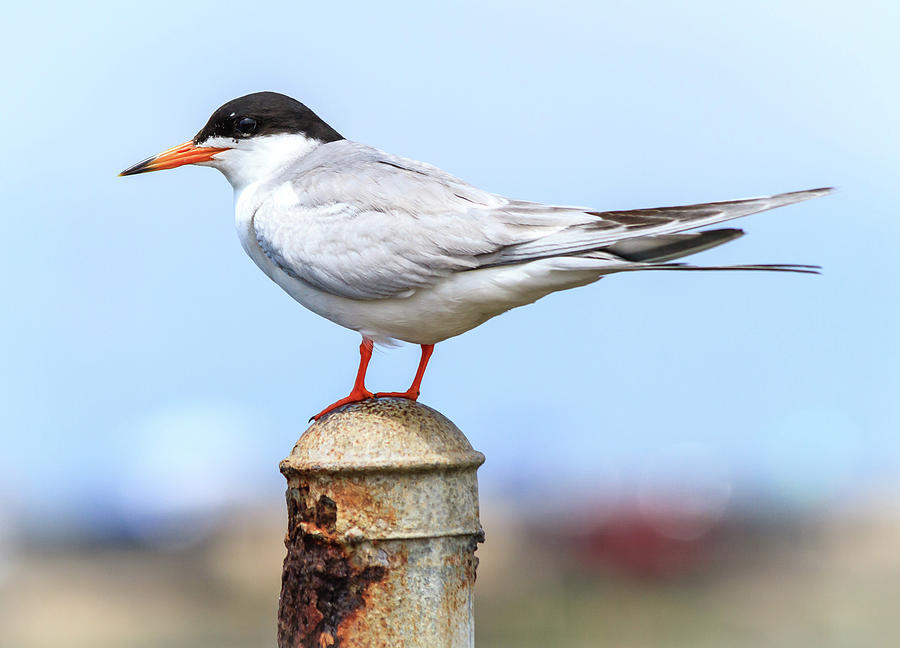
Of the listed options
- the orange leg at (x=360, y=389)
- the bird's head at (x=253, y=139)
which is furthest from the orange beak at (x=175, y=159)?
the orange leg at (x=360, y=389)

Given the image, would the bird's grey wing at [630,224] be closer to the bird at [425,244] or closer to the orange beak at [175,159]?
the bird at [425,244]

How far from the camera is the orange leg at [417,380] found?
497 centimetres

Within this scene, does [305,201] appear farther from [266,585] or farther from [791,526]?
[791,526]

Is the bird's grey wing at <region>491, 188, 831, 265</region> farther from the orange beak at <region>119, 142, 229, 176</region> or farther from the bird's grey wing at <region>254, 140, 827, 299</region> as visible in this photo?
the orange beak at <region>119, 142, 229, 176</region>

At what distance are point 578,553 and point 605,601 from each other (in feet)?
7.97

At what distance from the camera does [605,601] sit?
2119 cm

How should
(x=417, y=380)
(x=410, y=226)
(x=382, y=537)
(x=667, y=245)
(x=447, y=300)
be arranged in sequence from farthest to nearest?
(x=417, y=380), (x=410, y=226), (x=447, y=300), (x=667, y=245), (x=382, y=537)

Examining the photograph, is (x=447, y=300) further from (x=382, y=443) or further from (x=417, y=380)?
(x=382, y=443)

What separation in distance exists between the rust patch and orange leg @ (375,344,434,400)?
0.69 metres

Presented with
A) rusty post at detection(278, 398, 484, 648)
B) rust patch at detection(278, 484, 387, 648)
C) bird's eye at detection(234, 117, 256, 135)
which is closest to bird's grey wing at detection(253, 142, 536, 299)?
bird's eye at detection(234, 117, 256, 135)

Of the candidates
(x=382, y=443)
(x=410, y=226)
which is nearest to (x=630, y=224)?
(x=410, y=226)

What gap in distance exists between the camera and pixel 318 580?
431 cm

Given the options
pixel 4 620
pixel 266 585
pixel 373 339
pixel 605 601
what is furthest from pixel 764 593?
pixel 373 339

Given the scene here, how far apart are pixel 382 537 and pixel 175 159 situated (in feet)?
9.44
